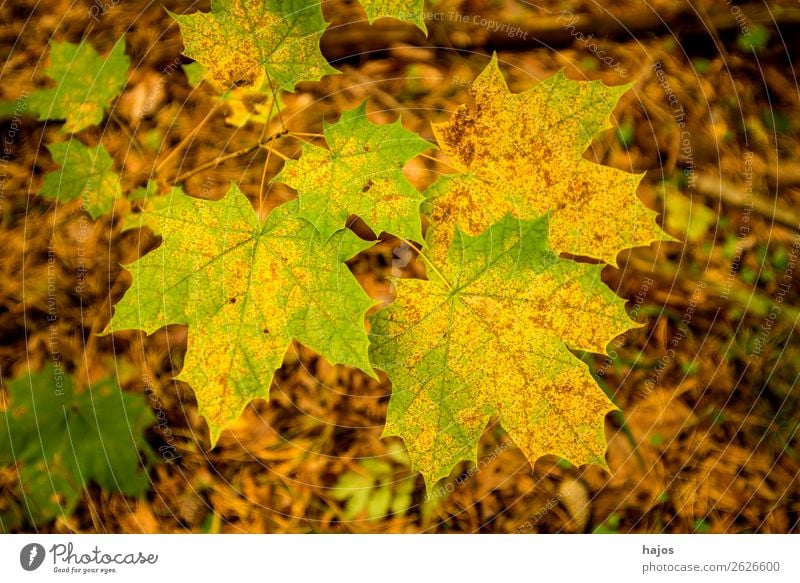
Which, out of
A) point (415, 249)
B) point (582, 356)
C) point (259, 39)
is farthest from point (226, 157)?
point (582, 356)

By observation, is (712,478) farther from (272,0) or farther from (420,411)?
(272,0)

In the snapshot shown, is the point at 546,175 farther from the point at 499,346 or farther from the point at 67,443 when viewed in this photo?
the point at 67,443

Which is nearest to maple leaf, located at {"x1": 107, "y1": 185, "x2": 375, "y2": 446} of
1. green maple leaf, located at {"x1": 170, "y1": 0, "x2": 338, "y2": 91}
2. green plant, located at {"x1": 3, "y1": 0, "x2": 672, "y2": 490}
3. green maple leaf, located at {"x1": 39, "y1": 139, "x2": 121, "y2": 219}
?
green plant, located at {"x1": 3, "y1": 0, "x2": 672, "y2": 490}

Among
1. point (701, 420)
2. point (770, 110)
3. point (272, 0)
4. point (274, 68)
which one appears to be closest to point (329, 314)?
point (274, 68)

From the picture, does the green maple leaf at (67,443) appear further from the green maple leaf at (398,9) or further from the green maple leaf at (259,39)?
the green maple leaf at (398,9)

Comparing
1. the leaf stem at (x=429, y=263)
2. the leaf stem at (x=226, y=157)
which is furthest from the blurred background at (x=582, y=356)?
the leaf stem at (x=429, y=263)

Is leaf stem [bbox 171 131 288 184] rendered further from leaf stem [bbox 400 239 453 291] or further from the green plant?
leaf stem [bbox 400 239 453 291]
